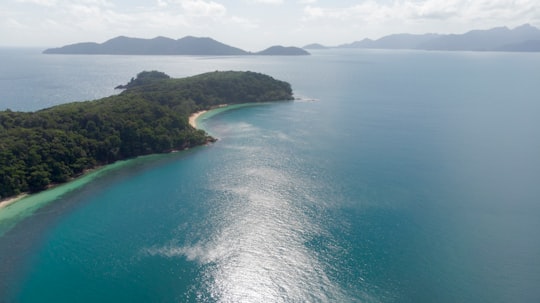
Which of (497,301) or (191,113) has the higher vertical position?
(191,113)

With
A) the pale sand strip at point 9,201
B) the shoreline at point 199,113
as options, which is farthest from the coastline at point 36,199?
the shoreline at point 199,113

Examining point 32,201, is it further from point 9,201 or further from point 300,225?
point 300,225

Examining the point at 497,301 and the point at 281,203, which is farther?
the point at 281,203

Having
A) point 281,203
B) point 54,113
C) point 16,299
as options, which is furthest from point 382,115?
point 16,299

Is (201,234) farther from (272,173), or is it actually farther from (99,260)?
(272,173)

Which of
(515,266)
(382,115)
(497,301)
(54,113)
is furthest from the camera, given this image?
(382,115)

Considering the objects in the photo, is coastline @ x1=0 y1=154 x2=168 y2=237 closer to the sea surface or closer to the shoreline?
the sea surface

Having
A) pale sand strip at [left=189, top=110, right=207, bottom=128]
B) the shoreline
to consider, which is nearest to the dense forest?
pale sand strip at [left=189, top=110, right=207, bottom=128]

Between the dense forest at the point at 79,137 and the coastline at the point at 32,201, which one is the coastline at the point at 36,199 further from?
the dense forest at the point at 79,137

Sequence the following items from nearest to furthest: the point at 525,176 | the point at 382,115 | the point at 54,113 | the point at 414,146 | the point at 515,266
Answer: the point at 515,266 → the point at 525,176 → the point at 54,113 → the point at 414,146 → the point at 382,115
